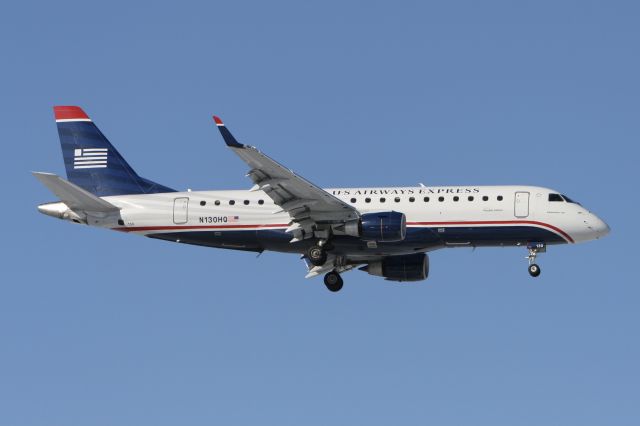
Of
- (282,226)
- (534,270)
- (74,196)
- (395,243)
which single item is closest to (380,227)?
(395,243)

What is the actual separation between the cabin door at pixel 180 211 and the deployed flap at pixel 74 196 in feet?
9.80

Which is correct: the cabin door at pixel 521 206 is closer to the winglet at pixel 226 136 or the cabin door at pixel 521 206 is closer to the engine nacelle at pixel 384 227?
the engine nacelle at pixel 384 227

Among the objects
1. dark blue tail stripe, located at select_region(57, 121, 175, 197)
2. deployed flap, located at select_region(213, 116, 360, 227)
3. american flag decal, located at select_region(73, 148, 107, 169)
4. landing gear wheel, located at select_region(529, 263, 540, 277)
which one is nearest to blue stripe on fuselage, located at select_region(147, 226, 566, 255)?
landing gear wheel, located at select_region(529, 263, 540, 277)

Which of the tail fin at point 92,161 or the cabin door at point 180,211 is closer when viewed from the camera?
the cabin door at point 180,211

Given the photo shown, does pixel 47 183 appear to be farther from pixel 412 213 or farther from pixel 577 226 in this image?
pixel 577 226

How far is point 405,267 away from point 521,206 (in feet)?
25.0

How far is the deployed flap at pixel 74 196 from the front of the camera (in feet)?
196

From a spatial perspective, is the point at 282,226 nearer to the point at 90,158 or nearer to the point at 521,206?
the point at 521,206

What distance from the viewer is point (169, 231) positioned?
6353 centimetres

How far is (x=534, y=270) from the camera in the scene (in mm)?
60000

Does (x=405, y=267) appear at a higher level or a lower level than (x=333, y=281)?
higher

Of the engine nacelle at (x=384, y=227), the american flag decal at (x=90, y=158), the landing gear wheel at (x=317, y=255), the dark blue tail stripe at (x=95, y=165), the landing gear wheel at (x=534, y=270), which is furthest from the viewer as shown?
the american flag decal at (x=90, y=158)

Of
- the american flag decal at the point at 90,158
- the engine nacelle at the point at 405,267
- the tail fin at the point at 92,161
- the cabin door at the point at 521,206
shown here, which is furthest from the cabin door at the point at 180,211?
the cabin door at the point at 521,206

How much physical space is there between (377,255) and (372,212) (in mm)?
3166
